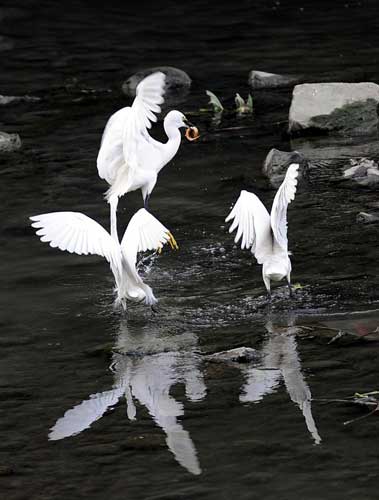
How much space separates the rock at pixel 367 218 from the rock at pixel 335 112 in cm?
320

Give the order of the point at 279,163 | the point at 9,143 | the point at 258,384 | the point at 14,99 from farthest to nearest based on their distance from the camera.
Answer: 1. the point at 14,99
2. the point at 9,143
3. the point at 279,163
4. the point at 258,384

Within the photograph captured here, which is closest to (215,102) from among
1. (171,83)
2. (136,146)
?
(171,83)

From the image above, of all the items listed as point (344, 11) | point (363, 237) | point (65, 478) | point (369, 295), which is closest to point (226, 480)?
point (65, 478)

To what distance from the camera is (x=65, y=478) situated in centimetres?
570

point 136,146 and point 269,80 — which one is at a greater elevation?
point 136,146

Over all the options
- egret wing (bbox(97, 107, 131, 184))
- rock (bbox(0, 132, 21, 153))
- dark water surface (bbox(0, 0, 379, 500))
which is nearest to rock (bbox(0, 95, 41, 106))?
dark water surface (bbox(0, 0, 379, 500))

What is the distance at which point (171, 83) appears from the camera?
1571cm

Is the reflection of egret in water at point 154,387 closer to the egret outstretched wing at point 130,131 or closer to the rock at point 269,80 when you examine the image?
the egret outstretched wing at point 130,131

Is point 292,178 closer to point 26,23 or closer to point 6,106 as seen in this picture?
point 6,106

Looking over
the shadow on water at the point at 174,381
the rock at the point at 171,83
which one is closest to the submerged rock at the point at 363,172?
the shadow on water at the point at 174,381

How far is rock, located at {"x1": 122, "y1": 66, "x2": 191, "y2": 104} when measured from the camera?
15.6m

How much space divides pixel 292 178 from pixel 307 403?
205cm

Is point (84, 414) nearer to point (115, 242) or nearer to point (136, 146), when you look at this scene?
point (115, 242)

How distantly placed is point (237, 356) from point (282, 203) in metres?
1.41
